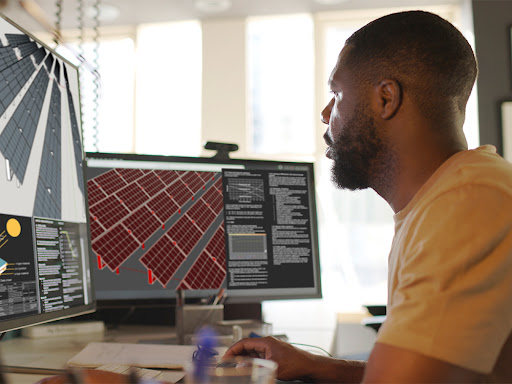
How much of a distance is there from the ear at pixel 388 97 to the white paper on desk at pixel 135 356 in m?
0.59

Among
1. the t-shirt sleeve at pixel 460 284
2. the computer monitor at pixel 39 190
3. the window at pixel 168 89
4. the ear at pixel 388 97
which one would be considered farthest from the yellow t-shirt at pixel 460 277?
the window at pixel 168 89

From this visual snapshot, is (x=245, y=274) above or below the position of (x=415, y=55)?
below

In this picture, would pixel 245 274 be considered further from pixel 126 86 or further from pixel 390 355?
pixel 126 86

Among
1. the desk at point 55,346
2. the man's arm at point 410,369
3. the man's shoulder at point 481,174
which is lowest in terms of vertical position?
the desk at point 55,346

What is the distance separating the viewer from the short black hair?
90 cm

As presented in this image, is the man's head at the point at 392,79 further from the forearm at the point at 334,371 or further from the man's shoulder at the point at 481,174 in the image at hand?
the forearm at the point at 334,371

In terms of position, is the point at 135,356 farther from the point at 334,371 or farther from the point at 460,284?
the point at 460,284

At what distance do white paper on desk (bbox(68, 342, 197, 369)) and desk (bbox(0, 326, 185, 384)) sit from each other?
0.05 meters

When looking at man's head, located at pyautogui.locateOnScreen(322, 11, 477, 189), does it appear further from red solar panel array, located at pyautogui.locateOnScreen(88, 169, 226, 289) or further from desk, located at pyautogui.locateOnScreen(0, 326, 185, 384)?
desk, located at pyautogui.locateOnScreen(0, 326, 185, 384)

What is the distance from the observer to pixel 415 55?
0.92 meters

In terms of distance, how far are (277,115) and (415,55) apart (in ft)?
12.9

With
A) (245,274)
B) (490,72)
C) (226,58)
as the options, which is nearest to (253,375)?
(245,274)

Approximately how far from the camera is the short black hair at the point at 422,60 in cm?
90

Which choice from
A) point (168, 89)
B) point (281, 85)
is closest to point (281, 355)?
point (281, 85)
